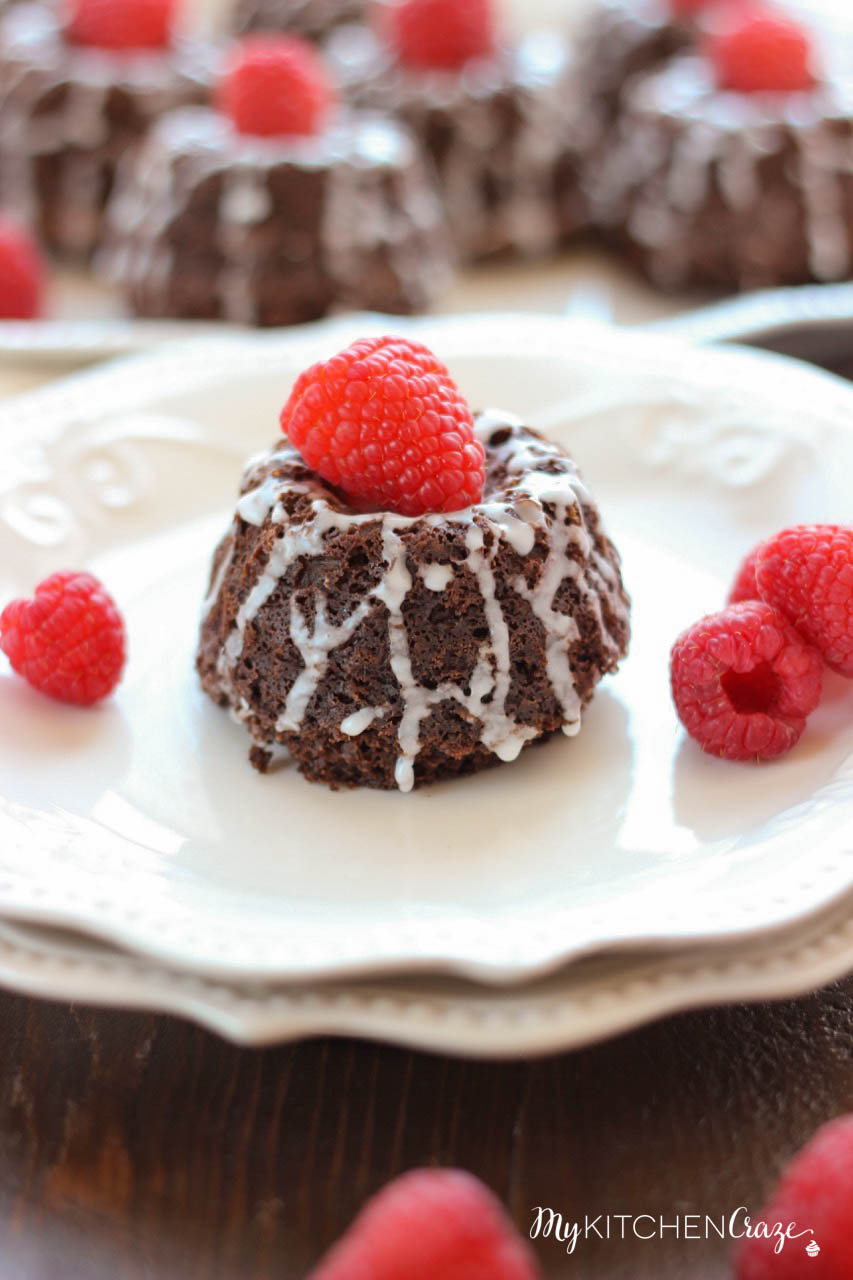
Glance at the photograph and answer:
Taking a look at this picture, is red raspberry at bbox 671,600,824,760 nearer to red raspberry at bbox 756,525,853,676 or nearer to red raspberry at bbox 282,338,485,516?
red raspberry at bbox 756,525,853,676

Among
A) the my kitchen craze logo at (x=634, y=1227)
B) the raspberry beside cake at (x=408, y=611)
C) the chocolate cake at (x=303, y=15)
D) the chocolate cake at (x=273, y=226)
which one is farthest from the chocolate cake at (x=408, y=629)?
the chocolate cake at (x=303, y=15)

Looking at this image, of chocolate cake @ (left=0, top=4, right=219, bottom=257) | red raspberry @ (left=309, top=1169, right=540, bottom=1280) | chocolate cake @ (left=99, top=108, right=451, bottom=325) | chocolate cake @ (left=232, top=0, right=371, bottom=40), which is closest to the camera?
red raspberry @ (left=309, top=1169, right=540, bottom=1280)

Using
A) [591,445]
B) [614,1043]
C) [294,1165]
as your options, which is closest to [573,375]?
[591,445]

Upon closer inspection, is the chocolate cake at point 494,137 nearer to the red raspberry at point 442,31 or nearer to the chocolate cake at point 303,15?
the red raspberry at point 442,31

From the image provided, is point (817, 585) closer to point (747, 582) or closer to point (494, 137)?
point (747, 582)

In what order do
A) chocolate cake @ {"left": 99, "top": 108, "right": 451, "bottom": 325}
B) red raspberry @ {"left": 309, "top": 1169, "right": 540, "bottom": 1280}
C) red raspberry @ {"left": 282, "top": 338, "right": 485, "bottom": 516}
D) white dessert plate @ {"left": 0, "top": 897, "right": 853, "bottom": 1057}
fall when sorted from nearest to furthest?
red raspberry @ {"left": 309, "top": 1169, "right": 540, "bottom": 1280}
white dessert plate @ {"left": 0, "top": 897, "right": 853, "bottom": 1057}
red raspberry @ {"left": 282, "top": 338, "right": 485, "bottom": 516}
chocolate cake @ {"left": 99, "top": 108, "right": 451, "bottom": 325}

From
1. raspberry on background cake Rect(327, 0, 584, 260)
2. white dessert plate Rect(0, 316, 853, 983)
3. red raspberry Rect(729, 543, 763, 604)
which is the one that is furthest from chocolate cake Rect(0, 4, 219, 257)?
red raspberry Rect(729, 543, 763, 604)

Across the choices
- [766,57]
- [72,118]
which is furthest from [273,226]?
[766,57]
